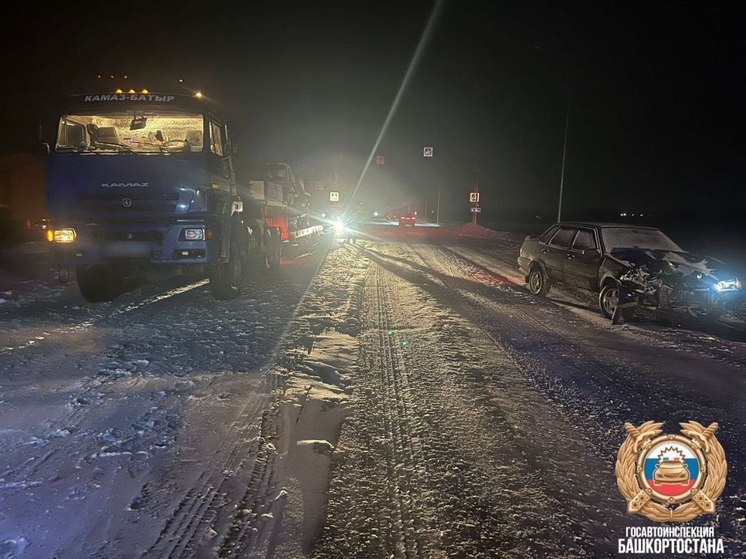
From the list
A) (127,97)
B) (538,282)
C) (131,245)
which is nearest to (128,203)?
(131,245)

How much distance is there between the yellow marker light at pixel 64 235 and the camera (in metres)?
7.97

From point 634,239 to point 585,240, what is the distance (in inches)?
32.3

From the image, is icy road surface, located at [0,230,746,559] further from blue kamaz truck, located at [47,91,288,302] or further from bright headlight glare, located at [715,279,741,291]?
blue kamaz truck, located at [47,91,288,302]

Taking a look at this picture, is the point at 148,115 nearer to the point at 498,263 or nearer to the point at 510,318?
the point at 510,318

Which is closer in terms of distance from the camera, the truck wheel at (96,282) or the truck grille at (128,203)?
the truck grille at (128,203)

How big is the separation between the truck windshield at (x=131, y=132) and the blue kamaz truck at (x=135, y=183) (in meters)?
0.01

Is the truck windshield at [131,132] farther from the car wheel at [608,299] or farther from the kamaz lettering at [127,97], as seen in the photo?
the car wheel at [608,299]

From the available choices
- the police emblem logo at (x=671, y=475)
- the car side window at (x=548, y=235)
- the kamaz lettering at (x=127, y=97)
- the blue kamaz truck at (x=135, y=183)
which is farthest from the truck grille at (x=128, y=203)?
the car side window at (x=548, y=235)

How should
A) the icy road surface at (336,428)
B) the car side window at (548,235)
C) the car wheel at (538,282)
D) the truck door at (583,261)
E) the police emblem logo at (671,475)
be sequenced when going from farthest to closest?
the car side window at (548,235)
the car wheel at (538,282)
the truck door at (583,261)
the police emblem logo at (671,475)
the icy road surface at (336,428)

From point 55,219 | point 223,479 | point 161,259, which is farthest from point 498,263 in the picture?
point 223,479

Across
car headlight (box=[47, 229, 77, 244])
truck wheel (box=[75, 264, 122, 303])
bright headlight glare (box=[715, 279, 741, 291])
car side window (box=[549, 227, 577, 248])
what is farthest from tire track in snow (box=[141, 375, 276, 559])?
car side window (box=[549, 227, 577, 248])

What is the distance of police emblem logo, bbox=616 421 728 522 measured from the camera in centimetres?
314

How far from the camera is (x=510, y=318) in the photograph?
851 centimetres

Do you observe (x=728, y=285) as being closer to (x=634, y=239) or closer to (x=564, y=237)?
(x=634, y=239)
